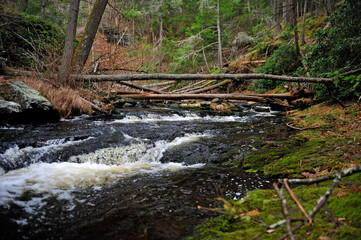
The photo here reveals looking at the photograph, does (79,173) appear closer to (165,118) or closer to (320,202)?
(320,202)

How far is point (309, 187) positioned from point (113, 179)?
2.79m

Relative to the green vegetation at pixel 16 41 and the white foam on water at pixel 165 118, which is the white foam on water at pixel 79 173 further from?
the green vegetation at pixel 16 41

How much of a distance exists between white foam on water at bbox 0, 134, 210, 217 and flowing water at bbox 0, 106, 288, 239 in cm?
1

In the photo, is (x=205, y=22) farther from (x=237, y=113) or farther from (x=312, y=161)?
(x=312, y=161)

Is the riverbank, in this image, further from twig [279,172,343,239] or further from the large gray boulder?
the large gray boulder

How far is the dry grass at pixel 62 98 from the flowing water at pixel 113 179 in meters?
0.96

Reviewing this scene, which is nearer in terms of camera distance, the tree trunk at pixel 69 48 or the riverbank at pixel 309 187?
the riverbank at pixel 309 187

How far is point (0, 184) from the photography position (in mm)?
2732

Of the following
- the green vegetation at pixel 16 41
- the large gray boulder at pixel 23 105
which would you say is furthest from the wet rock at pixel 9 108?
the green vegetation at pixel 16 41

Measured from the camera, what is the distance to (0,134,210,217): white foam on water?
99.0 inches

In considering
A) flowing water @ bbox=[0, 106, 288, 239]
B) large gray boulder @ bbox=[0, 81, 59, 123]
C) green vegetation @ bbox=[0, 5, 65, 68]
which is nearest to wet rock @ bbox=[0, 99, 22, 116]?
large gray boulder @ bbox=[0, 81, 59, 123]

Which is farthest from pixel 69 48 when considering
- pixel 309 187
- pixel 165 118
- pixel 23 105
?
pixel 309 187

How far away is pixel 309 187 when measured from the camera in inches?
93.9

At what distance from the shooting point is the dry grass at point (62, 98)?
6.26m
